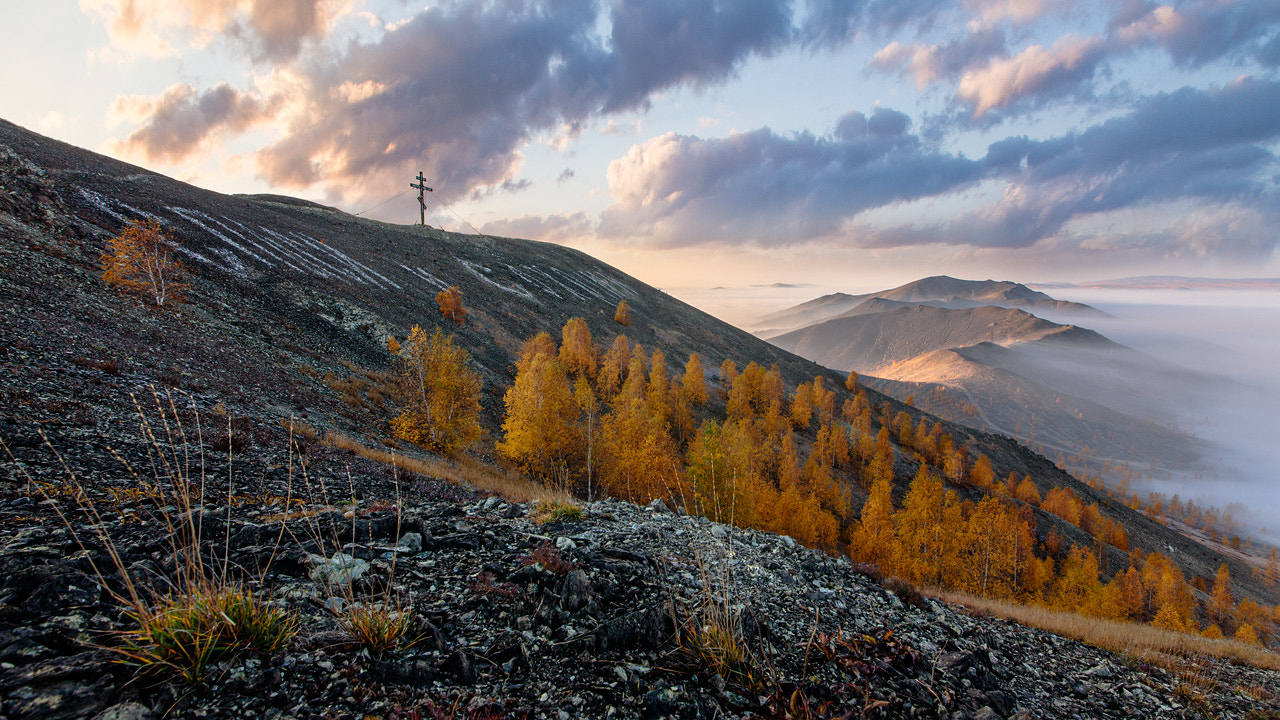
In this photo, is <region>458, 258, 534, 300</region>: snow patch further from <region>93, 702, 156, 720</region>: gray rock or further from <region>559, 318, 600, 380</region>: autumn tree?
<region>93, 702, 156, 720</region>: gray rock

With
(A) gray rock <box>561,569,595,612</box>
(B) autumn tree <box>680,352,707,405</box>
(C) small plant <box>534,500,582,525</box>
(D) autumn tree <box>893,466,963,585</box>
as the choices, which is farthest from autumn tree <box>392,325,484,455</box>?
(B) autumn tree <box>680,352,707,405</box>

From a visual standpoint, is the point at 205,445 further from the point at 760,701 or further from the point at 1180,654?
the point at 1180,654

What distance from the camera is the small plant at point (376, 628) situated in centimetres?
523

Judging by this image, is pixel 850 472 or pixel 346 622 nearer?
pixel 346 622

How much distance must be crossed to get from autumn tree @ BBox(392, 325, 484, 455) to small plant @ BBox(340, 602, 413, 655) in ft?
76.1

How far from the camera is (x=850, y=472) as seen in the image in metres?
82.3

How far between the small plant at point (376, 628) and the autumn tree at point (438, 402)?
23185mm

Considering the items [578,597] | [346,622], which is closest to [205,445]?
[346,622]

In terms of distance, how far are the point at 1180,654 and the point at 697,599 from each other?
13.0 metres

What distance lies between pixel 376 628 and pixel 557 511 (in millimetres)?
6761

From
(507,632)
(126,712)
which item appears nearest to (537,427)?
(507,632)

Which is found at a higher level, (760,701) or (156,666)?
A: (156,666)

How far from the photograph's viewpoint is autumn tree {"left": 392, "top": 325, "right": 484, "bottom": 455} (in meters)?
27.6

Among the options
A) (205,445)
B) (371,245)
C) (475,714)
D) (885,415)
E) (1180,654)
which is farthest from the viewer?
(885,415)
